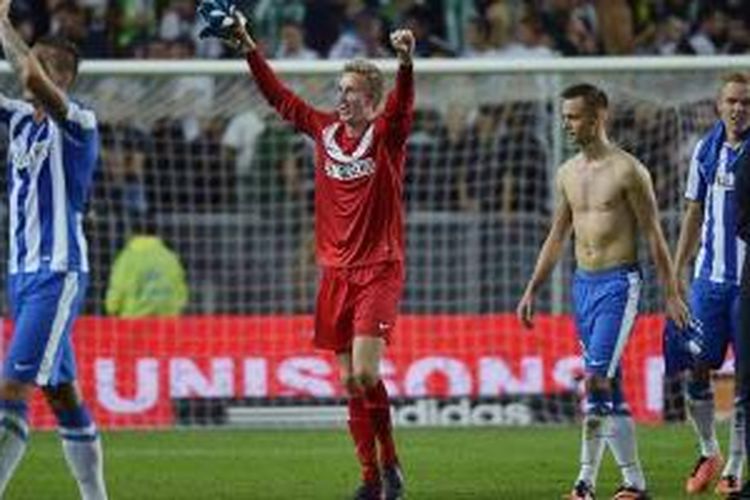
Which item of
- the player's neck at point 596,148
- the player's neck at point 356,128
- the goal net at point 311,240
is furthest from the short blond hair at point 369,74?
the goal net at point 311,240

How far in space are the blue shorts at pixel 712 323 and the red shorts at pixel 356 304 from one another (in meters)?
1.85

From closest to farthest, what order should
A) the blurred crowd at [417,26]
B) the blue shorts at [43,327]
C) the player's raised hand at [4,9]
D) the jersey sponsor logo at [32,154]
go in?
the player's raised hand at [4,9]
the blue shorts at [43,327]
the jersey sponsor logo at [32,154]
the blurred crowd at [417,26]

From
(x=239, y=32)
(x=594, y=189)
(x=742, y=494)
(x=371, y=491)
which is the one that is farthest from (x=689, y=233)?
(x=239, y=32)

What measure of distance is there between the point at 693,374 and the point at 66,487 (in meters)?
3.71

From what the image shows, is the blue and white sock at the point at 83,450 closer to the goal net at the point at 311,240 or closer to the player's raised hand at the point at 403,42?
the player's raised hand at the point at 403,42

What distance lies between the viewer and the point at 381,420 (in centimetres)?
1260

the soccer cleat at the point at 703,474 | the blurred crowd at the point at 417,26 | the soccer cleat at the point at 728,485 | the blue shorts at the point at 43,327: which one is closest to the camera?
the blue shorts at the point at 43,327

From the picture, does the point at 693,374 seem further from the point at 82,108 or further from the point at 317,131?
the point at 82,108

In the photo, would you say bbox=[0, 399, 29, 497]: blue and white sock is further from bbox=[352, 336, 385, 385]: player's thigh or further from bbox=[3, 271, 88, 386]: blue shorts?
bbox=[352, 336, 385, 385]: player's thigh

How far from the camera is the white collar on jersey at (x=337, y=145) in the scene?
1270cm

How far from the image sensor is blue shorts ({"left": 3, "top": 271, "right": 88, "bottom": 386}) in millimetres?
10945

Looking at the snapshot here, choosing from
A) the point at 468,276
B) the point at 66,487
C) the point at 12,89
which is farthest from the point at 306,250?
the point at 66,487

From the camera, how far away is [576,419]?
63.1ft

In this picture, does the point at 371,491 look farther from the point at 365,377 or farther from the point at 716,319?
the point at 716,319
